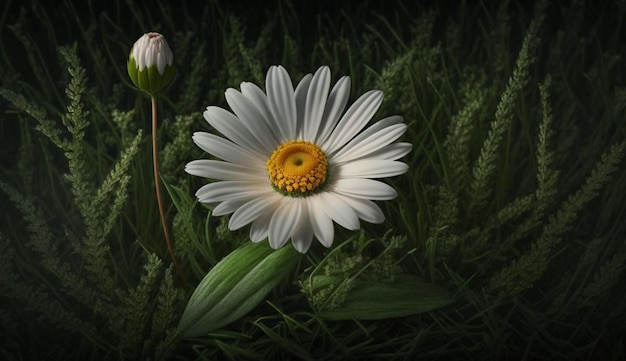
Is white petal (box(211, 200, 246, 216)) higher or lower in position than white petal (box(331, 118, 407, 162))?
lower

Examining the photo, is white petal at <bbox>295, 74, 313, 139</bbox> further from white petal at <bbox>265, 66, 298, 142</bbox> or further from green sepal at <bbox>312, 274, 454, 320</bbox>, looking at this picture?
green sepal at <bbox>312, 274, 454, 320</bbox>


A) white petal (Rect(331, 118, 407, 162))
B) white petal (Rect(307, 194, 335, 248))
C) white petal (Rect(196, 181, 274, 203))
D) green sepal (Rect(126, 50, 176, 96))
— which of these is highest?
green sepal (Rect(126, 50, 176, 96))

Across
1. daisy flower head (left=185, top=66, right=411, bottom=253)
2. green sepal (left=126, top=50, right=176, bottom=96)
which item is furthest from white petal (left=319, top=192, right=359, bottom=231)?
green sepal (left=126, top=50, right=176, bottom=96)

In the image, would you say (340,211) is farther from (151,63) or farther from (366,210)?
(151,63)

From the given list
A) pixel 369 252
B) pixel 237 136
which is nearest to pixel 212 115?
pixel 237 136

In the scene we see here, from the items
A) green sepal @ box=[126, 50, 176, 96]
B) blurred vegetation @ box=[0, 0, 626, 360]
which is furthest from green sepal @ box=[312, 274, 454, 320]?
green sepal @ box=[126, 50, 176, 96]

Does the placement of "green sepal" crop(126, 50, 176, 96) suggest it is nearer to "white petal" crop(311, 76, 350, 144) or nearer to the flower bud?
the flower bud

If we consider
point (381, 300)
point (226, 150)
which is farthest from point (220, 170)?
point (381, 300)
